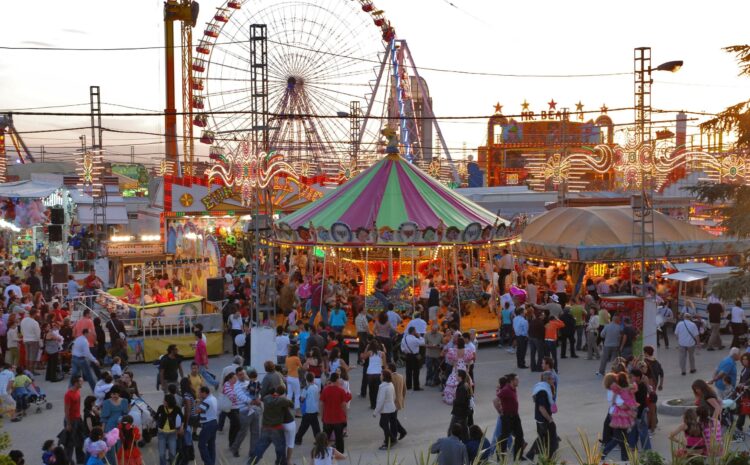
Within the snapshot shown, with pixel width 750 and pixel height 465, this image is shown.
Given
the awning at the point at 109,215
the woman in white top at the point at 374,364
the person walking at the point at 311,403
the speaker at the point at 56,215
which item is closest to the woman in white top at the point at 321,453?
the person walking at the point at 311,403

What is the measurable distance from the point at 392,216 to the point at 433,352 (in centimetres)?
552

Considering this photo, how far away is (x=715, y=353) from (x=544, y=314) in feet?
13.0

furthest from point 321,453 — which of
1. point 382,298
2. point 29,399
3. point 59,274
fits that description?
point 59,274

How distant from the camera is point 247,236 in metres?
32.4

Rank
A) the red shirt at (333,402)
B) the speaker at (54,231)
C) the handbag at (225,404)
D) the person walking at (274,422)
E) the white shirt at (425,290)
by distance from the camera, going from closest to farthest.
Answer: the person walking at (274,422) → the red shirt at (333,402) → the handbag at (225,404) → the white shirt at (425,290) → the speaker at (54,231)

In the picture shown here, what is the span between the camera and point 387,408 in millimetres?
11055

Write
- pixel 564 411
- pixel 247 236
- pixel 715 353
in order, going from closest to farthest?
pixel 564 411
pixel 715 353
pixel 247 236

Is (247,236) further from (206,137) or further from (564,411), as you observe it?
(564,411)

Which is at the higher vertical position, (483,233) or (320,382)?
(483,233)

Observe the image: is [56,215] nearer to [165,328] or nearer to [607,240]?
[165,328]

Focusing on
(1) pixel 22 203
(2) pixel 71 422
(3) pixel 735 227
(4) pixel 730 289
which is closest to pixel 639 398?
(4) pixel 730 289

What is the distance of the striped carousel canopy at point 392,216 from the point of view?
18844 mm

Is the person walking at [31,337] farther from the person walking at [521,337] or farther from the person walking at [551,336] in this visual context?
the person walking at [551,336]

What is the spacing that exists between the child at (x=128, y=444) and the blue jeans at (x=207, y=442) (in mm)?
779
